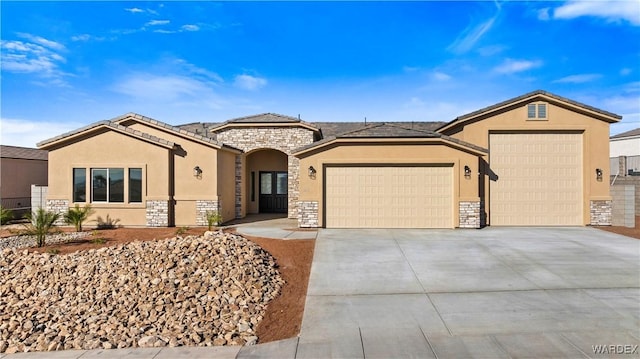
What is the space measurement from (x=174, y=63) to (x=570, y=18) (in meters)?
15.0

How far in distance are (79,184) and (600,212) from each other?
21.0 meters

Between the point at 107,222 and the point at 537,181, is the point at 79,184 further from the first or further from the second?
the point at 537,181

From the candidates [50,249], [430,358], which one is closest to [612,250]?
[430,358]

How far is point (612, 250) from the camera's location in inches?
375

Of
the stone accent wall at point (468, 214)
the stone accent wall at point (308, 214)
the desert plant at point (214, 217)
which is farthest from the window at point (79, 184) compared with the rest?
the stone accent wall at point (468, 214)

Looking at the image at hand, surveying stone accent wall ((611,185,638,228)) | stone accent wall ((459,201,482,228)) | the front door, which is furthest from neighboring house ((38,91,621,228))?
the front door

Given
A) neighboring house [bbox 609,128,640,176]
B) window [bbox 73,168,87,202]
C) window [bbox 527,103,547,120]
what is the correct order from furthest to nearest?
neighboring house [bbox 609,128,640,176] → window [bbox 527,103,547,120] → window [bbox 73,168,87,202]

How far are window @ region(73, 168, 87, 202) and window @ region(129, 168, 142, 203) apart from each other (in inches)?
72.8

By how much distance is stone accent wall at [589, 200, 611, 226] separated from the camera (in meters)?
13.9

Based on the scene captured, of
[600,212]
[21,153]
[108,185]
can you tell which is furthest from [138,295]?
[21,153]

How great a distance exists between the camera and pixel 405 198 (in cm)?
1313

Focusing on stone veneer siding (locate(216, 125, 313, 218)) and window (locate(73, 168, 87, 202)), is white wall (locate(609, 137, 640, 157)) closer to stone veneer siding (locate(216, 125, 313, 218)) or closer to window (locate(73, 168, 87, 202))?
stone veneer siding (locate(216, 125, 313, 218))

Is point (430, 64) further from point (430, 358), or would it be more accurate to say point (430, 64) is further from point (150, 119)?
point (430, 358)

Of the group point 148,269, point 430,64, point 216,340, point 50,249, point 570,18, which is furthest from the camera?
point 430,64
